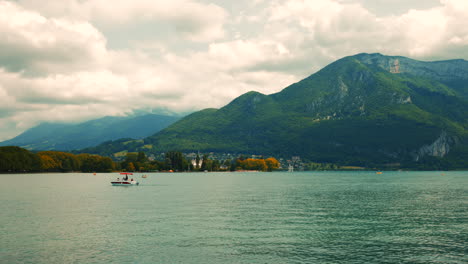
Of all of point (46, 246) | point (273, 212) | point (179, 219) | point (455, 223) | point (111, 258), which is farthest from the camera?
point (273, 212)

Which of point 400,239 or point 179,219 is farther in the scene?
point 179,219

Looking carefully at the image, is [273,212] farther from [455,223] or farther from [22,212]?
[22,212]

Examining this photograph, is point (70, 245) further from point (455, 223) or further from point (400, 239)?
point (455, 223)

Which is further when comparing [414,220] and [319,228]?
[414,220]

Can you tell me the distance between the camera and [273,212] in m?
82.9

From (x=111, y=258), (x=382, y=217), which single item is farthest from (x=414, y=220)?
(x=111, y=258)

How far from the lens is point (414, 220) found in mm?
71812

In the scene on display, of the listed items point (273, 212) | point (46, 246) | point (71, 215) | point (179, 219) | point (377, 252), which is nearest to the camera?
point (377, 252)

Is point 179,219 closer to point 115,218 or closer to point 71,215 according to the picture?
point 115,218

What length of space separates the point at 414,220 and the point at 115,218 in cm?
5608

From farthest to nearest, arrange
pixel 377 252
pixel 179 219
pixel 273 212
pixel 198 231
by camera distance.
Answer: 1. pixel 273 212
2. pixel 179 219
3. pixel 198 231
4. pixel 377 252

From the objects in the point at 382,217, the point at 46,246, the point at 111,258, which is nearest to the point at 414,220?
the point at 382,217

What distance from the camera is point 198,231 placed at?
60.2m

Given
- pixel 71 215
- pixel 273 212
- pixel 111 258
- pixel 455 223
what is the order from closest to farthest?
pixel 111 258 → pixel 455 223 → pixel 71 215 → pixel 273 212
